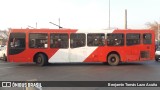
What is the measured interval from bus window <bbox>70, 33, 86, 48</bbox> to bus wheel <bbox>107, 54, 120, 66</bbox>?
2.16m

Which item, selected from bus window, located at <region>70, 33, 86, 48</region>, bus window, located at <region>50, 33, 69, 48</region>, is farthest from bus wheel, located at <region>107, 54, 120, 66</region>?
bus window, located at <region>50, 33, 69, 48</region>

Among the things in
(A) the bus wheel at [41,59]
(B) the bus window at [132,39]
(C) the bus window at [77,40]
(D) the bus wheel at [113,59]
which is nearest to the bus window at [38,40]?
(A) the bus wheel at [41,59]

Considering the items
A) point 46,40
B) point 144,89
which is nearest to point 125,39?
point 46,40

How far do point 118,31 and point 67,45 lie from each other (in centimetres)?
386

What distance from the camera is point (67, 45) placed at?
23.4 m

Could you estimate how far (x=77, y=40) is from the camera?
23484mm

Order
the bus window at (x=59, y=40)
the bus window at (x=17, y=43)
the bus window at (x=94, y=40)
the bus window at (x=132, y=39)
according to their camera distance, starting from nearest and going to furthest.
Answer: the bus window at (x=17, y=43), the bus window at (x=59, y=40), the bus window at (x=94, y=40), the bus window at (x=132, y=39)

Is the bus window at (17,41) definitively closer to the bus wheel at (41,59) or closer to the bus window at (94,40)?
the bus wheel at (41,59)

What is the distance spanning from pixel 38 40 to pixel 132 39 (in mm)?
6831

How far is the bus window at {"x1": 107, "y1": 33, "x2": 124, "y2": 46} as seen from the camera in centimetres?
2355

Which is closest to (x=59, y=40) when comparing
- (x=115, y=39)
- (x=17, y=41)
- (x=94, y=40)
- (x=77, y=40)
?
(x=77, y=40)

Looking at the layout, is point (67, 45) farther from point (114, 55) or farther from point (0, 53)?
point (0, 53)

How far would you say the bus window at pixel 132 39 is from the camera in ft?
77.6

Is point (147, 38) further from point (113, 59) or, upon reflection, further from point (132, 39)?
point (113, 59)
